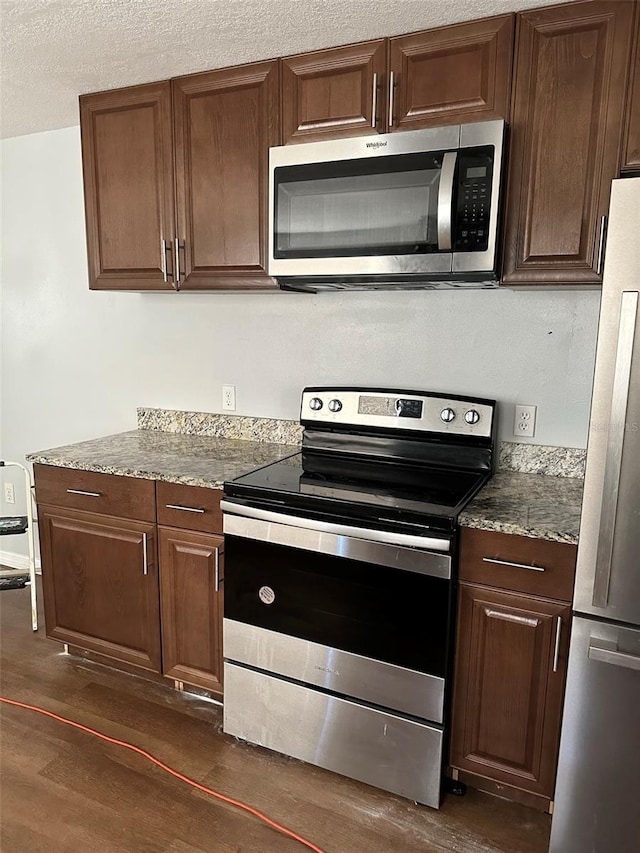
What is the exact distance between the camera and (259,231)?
221 cm

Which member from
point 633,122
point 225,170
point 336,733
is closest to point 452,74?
point 633,122

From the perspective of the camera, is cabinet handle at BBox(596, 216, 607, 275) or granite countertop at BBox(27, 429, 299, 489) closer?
cabinet handle at BBox(596, 216, 607, 275)

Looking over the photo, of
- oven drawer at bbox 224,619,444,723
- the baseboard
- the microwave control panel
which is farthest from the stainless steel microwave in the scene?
the baseboard

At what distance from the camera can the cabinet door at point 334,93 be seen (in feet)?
6.42

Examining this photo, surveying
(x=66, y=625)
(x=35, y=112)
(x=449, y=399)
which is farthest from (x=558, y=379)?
(x=35, y=112)

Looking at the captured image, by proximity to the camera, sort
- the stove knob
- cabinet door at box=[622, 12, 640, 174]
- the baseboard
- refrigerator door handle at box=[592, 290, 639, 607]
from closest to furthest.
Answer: refrigerator door handle at box=[592, 290, 639, 607] < cabinet door at box=[622, 12, 640, 174] < the stove knob < the baseboard

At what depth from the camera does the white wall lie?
2172 millimetres

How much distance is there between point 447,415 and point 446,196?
0.76 m

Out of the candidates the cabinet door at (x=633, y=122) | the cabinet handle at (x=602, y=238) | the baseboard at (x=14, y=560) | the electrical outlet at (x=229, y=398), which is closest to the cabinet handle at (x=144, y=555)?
the electrical outlet at (x=229, y=398)

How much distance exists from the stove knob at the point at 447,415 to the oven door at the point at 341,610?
2.02ft

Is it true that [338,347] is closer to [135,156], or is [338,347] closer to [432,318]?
[432,318]

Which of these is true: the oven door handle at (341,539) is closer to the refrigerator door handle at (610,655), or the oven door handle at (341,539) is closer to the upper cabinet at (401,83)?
the refrigerator door handle at (610,655)

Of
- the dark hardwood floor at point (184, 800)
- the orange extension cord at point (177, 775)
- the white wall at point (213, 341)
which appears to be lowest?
the dark hardwood floor at point (184, 800)

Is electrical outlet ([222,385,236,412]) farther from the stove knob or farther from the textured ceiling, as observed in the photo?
the textured ceiling
